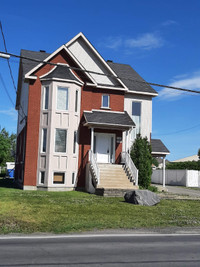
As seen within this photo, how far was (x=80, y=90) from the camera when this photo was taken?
23984mm

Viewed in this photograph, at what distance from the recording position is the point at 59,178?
22734 millimetres

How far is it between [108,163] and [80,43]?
915 centimetres

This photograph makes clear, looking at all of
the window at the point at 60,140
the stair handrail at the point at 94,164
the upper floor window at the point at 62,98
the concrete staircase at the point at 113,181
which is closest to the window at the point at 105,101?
the upper floor window at the point at 62,98

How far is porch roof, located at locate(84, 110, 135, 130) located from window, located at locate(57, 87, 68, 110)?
165 centimetres

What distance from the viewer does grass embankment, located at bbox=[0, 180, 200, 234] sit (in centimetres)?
1177

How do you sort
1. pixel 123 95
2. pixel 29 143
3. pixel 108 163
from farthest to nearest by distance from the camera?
pixel 123 95 → pixel 108 163 → pixel 29 143

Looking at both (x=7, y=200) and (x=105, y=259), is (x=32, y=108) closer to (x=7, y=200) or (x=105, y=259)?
(x=7, y=200)

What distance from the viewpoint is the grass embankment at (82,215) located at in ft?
38.6

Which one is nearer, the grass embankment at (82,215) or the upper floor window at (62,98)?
the grass embankment at (82,215)

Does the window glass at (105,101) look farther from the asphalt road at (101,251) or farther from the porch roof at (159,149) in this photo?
the asphalt road at (101,251)

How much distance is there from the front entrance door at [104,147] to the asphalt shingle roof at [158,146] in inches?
198

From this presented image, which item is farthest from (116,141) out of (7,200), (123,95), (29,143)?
(7,200)

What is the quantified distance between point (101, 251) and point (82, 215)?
225 inches

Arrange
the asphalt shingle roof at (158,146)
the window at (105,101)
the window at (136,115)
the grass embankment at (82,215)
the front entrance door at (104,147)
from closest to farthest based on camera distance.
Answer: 1. the grass embankment at (82,215)
2. the front entrance door at (104,147)
3. the window at (105,101)
4. the window at (136,115)
5. the asphalt shingle roof at (158,146)
